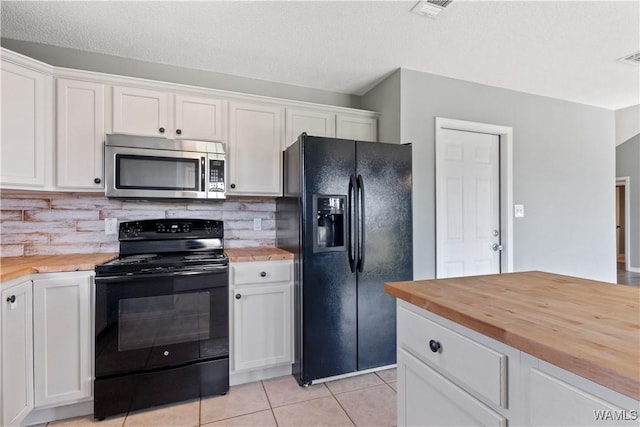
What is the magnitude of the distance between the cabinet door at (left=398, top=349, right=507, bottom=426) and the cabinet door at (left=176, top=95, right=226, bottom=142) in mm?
2059

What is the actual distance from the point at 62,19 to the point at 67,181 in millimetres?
1033

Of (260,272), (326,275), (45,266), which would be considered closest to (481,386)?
(326,275)

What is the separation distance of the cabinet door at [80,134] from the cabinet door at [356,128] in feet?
5.99

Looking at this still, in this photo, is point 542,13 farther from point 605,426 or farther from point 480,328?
point 605,426

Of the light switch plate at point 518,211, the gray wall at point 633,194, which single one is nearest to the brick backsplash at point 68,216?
the light switch plate at point 518,211

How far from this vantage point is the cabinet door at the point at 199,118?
93.5 inches

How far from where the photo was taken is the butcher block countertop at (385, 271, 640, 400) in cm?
60

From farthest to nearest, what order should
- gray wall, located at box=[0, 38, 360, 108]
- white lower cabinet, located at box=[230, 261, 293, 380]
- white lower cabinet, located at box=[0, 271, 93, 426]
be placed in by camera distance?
gray wall, located at box=[0, 38, 360, 108] → white lower cabinet, located at box=[230, 261, 293, 380] → white lower cabinet, located at box=[0, 271, 93, 426]

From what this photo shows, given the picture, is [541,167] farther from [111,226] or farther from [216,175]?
[111,226]

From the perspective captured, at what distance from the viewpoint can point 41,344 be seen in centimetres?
179

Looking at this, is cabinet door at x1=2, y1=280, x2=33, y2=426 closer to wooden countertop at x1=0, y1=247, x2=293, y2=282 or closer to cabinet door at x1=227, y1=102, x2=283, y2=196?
wooden countertop at x1=0, y1=247, x2=293, y2=282

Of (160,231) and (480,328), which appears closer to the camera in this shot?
(480,328)

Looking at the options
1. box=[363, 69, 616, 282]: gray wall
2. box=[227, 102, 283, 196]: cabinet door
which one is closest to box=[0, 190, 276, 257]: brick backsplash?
box=[227, 102, 283, 196]: cabinet door

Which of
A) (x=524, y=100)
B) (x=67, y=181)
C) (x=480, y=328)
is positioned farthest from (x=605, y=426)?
(x=524, y=100)
